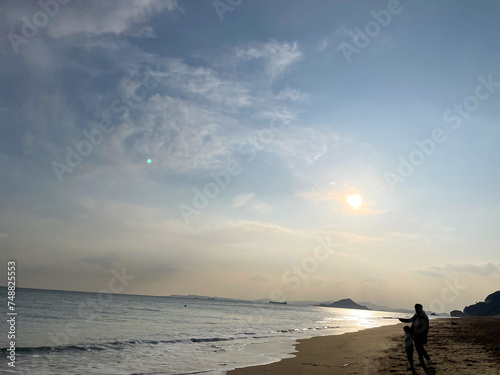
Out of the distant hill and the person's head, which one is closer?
the person's head

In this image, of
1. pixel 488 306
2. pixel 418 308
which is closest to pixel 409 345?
pixel 418 308

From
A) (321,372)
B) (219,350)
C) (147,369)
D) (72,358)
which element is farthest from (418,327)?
(72,358)

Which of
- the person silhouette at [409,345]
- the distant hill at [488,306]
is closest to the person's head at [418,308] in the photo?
the person silhouette at [409,345]

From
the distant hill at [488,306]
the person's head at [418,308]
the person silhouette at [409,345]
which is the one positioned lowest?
the distant hill at [488,306]

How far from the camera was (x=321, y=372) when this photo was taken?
557 inches

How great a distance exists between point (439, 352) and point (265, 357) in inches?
353

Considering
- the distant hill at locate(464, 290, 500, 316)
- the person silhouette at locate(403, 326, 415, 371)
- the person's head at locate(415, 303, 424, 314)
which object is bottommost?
the distant hill at locate(464, 290, 500, 316)

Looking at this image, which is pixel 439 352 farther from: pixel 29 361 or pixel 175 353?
pixel 29 361

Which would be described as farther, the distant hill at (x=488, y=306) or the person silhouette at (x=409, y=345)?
the distant hill at (x=488, y=306)

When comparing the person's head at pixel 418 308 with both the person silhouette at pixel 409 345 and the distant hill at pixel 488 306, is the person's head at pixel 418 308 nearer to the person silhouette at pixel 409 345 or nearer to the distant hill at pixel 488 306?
the person silhouette at pixel 409 345

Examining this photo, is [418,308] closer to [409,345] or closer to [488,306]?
[409,345]

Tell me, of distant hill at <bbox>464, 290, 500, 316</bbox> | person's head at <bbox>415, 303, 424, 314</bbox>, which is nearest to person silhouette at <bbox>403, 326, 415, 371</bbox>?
person's head at <bbox>415, 303, 424, 314</bbox>

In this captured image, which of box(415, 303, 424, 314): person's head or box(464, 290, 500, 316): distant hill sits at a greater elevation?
box(415, 303, 424, 314): person's head

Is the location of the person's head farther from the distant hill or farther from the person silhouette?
the distant hill
